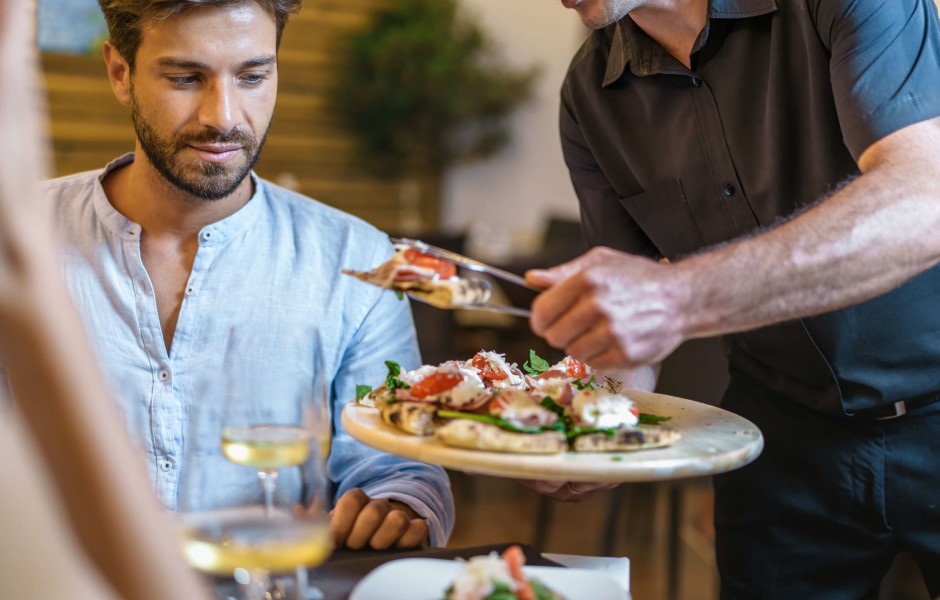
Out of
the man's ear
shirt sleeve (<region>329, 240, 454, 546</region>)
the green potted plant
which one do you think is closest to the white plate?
shirt sleeve (<region>329, 240, 454, 546</region>)

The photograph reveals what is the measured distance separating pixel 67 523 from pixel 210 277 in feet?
4.20

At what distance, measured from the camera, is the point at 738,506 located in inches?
66.7

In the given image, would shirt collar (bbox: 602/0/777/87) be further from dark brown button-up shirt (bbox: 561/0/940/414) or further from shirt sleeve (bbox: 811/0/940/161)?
shirt sleeve (bbox: 811/0/940/161)

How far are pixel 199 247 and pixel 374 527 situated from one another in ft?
2.50

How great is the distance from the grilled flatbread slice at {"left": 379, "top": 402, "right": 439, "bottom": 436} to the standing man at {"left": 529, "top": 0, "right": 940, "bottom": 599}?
0.55ft

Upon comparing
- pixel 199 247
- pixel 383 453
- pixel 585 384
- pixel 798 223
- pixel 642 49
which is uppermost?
pixel 642 49

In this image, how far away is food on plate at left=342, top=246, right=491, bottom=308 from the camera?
3.48 ft

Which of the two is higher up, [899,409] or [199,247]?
[199,247]

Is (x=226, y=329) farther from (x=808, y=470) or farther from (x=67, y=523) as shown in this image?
(x=67, y=523)

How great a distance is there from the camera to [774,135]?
1.52m

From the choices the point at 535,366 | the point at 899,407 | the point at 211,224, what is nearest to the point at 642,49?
the point at 535,366

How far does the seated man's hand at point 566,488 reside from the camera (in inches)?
49.8

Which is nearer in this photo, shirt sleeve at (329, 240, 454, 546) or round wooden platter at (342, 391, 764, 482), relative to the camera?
round wooden platter at (342, 391, 764, 482)

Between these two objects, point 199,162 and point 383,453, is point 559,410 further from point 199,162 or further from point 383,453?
point 199,162
